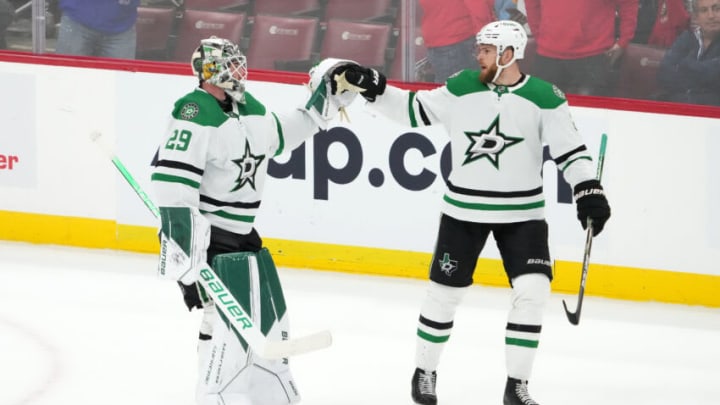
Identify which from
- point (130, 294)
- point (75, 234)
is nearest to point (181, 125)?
point (130, 294)

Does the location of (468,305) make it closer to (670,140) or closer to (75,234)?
(670,140)

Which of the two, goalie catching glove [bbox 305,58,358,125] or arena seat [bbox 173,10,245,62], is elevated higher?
goalie catching glove [bbox 305,58,358,125]

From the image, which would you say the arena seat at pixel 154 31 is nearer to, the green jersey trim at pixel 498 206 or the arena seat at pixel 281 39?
the arena seat at pixel 281 39

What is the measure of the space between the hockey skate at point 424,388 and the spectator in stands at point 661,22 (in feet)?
6.94

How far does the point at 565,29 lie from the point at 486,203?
1873mm

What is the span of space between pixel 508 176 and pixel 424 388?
31.2 inches

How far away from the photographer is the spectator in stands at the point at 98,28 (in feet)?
21.3

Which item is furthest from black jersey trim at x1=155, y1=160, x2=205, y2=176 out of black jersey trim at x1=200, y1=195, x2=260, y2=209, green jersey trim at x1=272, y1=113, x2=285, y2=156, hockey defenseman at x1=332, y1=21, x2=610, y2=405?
hockey defenseman at x1=332, y1=21, x2=610, y2=405

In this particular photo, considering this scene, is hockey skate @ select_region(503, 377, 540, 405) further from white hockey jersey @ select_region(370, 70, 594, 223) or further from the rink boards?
the rink boards

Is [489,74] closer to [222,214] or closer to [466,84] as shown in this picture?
[466,84]

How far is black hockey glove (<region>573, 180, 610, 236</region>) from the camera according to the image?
4.20m

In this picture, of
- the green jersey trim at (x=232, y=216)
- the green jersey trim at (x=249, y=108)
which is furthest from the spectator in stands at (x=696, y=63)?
the green jersey trim at (x=232, y=216)

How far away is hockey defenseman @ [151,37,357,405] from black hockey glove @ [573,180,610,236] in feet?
3.28

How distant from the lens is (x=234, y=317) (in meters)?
3.93
